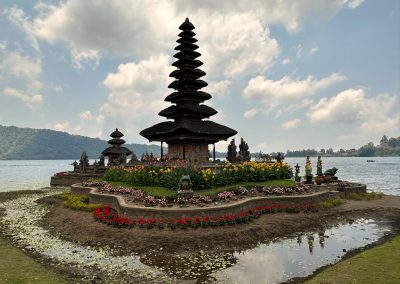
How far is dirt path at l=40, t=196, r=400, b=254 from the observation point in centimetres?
1466

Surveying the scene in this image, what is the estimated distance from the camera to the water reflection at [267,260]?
11.3 m

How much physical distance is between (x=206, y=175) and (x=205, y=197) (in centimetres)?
284

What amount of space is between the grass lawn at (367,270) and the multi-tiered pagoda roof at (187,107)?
2204 cm

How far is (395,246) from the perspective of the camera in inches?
533

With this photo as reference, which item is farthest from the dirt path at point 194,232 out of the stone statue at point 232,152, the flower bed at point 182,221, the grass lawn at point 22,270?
the stone statue at point 232,152

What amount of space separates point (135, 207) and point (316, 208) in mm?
12484

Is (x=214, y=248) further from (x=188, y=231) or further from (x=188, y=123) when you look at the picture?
(x=188, y=123)

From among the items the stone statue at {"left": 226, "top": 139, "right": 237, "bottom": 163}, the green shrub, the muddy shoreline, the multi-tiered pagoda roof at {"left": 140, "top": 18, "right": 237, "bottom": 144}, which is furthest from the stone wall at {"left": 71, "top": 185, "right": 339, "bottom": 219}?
the multi-tiered pagoda roof at {"left": 140, "top": 18, "right": 237, "bottom": 144}

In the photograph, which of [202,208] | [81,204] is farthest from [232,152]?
[202,208]

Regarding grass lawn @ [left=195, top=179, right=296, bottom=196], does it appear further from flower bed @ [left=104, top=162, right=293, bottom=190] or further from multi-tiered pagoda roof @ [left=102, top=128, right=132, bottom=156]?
multi-tiered pagoda roof @ [left=102, top=128, right=132, bottom=156]

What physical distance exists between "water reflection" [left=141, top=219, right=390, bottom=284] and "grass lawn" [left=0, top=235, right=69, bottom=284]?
3.55 metres

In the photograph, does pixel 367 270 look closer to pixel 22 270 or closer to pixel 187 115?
pixel 22 270

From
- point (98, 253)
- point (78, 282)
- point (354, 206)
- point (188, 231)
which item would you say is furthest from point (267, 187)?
point (78, 282)

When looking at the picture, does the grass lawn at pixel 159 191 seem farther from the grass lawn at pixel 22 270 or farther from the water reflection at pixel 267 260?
the grass lawn at pixel 22 270
